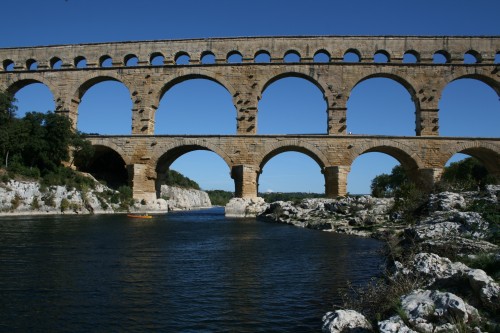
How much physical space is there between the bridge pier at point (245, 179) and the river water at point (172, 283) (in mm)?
16532

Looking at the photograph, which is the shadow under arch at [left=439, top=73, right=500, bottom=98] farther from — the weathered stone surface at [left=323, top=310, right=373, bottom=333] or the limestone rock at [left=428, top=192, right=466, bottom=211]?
the weathered stone surface at [left=323, top=310, right=373, bottom=333]

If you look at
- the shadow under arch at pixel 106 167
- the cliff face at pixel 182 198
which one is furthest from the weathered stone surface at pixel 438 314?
the cliff face at pixel 182 198

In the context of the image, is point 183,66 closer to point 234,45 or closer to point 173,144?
point 234,45

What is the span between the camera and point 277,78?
32750 mm

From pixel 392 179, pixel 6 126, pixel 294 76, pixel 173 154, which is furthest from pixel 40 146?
pixel 392 179

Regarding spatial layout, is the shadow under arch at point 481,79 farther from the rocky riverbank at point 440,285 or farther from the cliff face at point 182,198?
the cliff face at point 182,198

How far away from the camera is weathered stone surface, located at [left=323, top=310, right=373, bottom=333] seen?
459 centimetres

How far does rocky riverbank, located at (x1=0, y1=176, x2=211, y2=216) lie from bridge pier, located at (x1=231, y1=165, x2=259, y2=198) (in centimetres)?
734

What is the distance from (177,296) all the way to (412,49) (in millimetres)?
31052

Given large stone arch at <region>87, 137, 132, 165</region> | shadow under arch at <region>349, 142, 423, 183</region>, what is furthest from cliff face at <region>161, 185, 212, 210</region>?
shadow under arch at <region>349, 142, 423, 183</region>

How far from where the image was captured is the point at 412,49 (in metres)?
32.2

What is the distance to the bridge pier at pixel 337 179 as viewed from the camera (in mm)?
29750

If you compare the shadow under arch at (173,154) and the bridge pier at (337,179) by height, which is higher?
the shadow under arch at (173,154)

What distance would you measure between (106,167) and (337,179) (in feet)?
70.9
